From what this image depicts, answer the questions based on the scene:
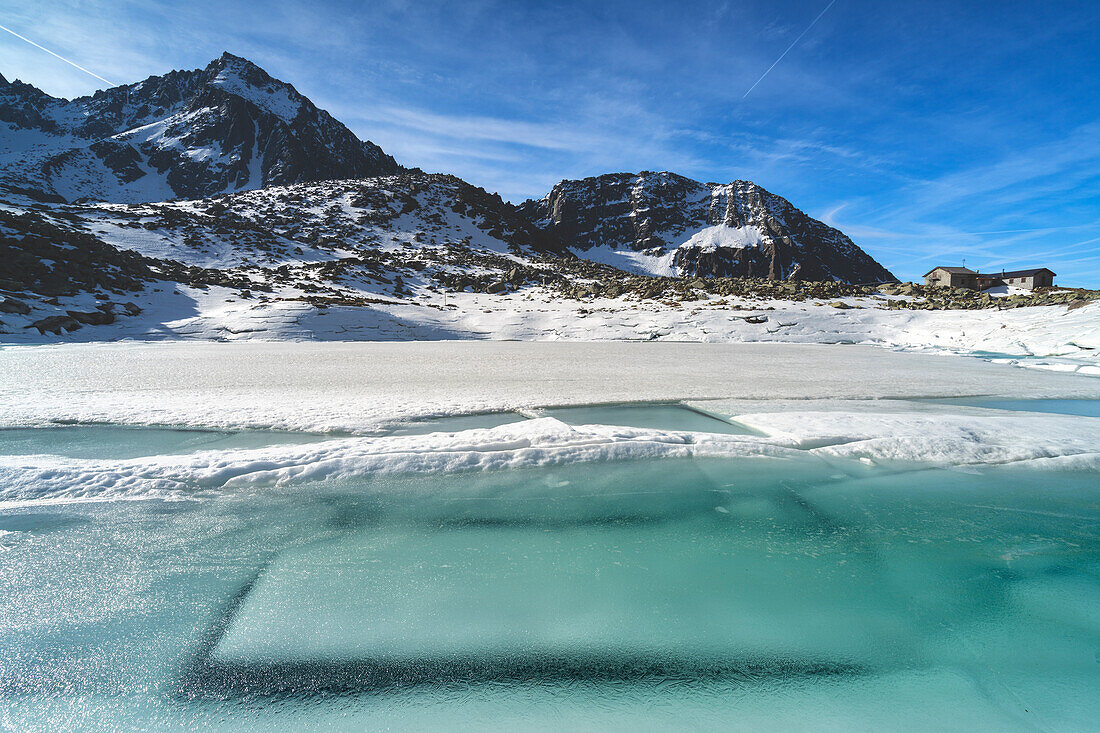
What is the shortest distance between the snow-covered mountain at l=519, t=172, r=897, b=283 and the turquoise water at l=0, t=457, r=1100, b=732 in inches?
4185

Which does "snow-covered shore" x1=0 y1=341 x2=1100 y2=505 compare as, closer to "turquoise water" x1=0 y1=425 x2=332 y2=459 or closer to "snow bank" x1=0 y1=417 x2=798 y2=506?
"snow bank" x1=0 y1=417 x2=798 y2=506

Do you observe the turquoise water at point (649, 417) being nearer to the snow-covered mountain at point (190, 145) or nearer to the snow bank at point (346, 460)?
the snow bank at point (346, 460)

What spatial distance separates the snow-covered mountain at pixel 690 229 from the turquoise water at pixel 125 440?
105 metres

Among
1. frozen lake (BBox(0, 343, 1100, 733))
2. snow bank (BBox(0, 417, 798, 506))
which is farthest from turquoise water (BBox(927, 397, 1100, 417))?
snow bank (BBox(0, 417, 798, 506))

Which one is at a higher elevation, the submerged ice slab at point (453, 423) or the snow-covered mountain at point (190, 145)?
the snow-covered mountain at point (190, 145)

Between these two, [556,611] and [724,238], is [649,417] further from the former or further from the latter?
[724,238]

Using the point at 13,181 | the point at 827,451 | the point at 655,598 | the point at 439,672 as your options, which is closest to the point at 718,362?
the point at 827,451

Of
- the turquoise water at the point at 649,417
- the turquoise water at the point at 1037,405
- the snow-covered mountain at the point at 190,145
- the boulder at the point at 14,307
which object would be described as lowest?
the turquoise water at the point at 649,417

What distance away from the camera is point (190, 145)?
100188mm

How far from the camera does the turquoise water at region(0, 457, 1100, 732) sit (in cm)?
156

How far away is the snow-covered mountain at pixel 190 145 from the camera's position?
8638 cm

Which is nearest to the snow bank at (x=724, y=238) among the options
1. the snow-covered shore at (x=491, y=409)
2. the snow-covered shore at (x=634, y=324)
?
the snow-covered shore at (x=634, y=324)

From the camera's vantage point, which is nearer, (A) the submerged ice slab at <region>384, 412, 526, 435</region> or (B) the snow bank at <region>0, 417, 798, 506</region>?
(B) the snow bank at <region>0, 417, 798, 506</region>

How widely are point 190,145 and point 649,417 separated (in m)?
135
